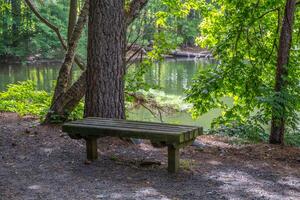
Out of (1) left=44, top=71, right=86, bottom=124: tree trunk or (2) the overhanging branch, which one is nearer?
(1) left=44, top=71, right=86, bottom=124: tree trunk

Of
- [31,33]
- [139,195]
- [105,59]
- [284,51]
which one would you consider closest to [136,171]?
[139,195]

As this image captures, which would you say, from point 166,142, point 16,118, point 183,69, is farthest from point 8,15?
point 166,142

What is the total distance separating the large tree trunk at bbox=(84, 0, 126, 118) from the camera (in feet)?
19.0

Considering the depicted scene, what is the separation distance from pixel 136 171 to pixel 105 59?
184 centimetres

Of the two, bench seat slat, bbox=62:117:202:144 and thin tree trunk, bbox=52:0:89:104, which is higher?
thin tree trunk, bbox=52:0:89:104

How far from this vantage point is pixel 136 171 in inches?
187

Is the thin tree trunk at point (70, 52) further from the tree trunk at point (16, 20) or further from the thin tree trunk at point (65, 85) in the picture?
the tree trunk at point (16, 20)

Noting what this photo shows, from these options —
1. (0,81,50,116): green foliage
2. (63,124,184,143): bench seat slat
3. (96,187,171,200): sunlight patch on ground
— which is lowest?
(96,187,171,200): sunlight patch on ground

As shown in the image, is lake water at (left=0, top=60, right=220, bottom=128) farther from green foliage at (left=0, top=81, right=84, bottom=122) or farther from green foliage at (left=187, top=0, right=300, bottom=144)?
green foliage at (left=187, top=0, right=300, bottom=144)

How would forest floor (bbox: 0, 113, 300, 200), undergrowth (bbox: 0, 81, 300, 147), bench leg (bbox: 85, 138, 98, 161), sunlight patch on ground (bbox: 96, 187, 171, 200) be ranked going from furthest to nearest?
1. undergrowth (bbox: 0, 81, 300, 147)
2. bench leg (bbox: 85, 138, 98, 161)
3. forest floor (bbox: 0, 113, 300, 200)
4. sunlight patch on ground (bbox: 96, 187, 171, 200)

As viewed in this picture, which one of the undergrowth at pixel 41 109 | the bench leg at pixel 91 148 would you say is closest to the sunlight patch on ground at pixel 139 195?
the bench leg at pixel 91 148

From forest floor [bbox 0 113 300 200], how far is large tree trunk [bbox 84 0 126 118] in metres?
0.55

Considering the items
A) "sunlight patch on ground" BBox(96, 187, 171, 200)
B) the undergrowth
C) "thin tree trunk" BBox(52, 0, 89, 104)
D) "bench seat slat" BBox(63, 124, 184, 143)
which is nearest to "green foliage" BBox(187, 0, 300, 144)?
the undergrowth

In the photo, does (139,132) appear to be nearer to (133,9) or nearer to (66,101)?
(66,101)
